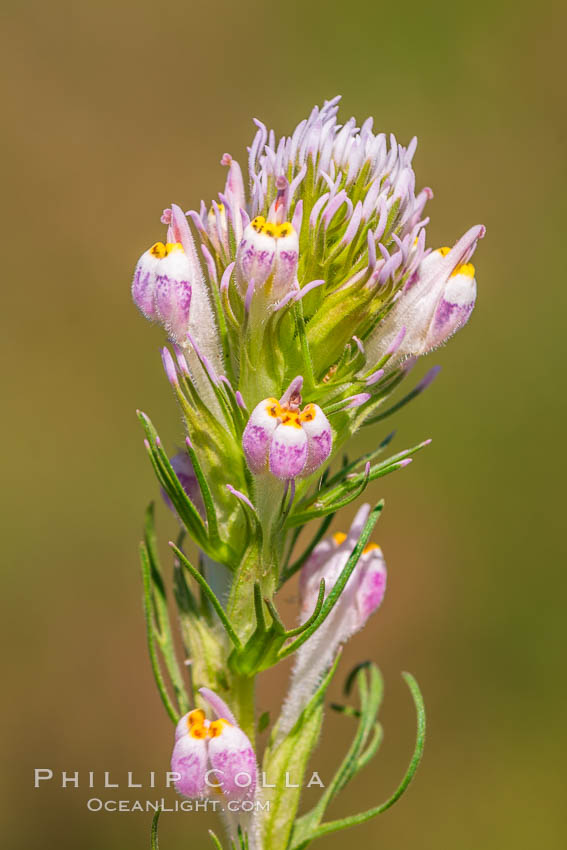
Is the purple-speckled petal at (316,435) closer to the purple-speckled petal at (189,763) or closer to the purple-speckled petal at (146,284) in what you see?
the purple-speckled petal at (146,284)

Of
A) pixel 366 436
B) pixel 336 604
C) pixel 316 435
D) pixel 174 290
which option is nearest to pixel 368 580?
pixel 336 604

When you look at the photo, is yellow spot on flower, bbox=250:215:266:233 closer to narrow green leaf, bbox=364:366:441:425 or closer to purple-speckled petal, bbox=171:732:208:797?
narrow green leaf, bbox=364:366:441:425

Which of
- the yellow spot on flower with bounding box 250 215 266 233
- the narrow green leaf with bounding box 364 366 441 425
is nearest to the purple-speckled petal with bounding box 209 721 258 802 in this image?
the narrow green leaf with bounding box 364 366 441 425

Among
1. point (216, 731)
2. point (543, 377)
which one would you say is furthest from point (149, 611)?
point (543, 377)

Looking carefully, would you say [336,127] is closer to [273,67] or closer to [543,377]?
[543,377]

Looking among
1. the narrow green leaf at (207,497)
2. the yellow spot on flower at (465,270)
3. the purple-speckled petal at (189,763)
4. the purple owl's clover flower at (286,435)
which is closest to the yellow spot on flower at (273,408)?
the purple owl's clover flower at (286,435)

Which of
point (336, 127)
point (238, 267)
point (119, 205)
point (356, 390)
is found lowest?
point (356, 390)

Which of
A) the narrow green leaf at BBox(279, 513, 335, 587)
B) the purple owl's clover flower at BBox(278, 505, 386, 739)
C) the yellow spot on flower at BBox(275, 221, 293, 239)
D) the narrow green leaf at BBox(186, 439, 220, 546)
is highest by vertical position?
the yellow spot on flower at BBox(275, 221, 293, 239)
